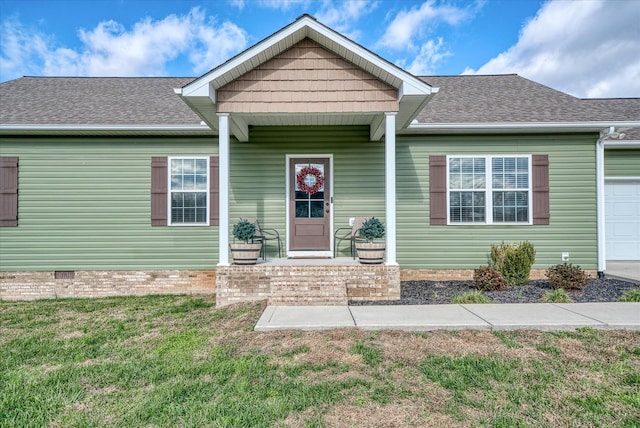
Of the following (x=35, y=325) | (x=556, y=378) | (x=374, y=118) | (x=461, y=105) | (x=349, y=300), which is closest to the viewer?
(x=556, y=378)

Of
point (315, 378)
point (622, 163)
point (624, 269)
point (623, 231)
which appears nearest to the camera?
point (315, 378)

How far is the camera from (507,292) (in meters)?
5.83

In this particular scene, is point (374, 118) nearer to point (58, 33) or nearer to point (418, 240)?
point (418, 240)

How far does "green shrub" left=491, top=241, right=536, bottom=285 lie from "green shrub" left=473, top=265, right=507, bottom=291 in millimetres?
334

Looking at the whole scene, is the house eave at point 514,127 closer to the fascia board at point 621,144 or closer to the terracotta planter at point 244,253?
the fascia board at point 621,144

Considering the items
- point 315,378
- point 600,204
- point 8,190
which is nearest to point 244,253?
point 315,378

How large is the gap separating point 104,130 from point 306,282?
4.65 m

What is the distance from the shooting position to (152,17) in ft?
45.2

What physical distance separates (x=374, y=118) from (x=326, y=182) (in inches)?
59.0

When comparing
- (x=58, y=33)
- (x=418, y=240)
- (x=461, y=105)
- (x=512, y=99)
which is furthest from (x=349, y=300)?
(x=58, y=33)

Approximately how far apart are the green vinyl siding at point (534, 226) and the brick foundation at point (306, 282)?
1731mm

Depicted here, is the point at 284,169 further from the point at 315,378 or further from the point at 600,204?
the point at 600,204

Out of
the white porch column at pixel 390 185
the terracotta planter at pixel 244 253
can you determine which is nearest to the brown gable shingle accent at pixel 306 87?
the white porch column at pixel 390 185

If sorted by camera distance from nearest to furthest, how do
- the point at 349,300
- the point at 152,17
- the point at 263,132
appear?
the point at 349,300 < the point at 263,132 < the point at 152,17
